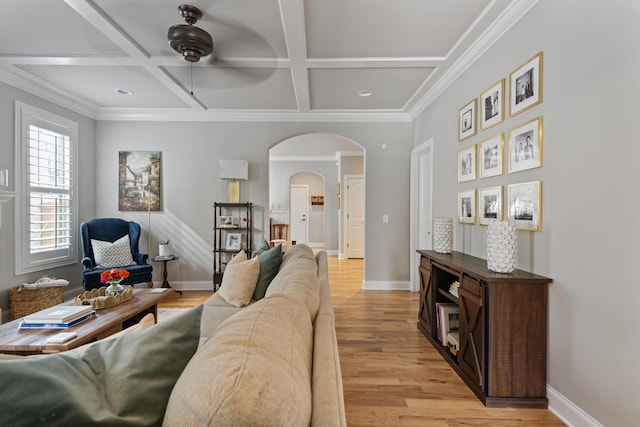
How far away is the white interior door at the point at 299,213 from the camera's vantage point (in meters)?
9.88

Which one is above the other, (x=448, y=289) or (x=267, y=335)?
(x=267, y=335)

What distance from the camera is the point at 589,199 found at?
1.70m

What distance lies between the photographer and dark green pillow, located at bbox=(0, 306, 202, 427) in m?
0.52

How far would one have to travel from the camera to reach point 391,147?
16.0 feet

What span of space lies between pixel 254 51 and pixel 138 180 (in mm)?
3074

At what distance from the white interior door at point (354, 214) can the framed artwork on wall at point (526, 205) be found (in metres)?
5.66

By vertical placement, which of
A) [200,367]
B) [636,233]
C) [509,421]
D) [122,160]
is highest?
[122,160]

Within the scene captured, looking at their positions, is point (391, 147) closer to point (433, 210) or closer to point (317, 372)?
point (433, 210)

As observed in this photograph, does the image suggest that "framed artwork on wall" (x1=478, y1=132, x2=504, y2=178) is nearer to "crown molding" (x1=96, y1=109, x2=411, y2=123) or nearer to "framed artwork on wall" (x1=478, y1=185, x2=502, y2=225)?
"framed artwork on wall" (x1=478, y1=185, x2=502, y2=225)

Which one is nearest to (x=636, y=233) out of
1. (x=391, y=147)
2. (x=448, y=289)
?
(x=448, y=289)

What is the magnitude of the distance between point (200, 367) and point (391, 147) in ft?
15.5

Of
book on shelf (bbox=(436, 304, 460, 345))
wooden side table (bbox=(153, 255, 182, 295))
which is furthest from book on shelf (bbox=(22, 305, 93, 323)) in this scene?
book on shelf (bbox=(436, 304, 460, 345))

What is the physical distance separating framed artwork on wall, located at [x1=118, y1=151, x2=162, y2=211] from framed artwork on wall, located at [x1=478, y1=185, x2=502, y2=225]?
450 centimetres

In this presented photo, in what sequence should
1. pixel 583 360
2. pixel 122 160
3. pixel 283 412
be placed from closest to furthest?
pixel 283 412 < pixel 583 360 < pixel 122 160
